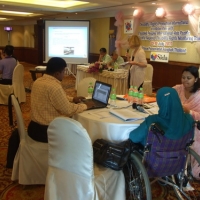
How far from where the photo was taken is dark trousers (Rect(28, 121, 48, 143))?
246 centimetres

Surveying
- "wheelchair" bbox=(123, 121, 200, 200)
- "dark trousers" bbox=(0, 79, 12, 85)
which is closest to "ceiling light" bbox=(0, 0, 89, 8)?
"dark trousers" bbox=(0, 79, 12, 85)

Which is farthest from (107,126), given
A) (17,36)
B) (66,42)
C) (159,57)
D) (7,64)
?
(17,36)

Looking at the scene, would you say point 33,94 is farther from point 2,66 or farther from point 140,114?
point 2,66

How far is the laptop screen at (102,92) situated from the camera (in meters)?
2.73

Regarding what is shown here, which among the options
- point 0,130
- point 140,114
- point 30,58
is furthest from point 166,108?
point 30,58

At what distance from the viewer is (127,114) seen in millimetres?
2436

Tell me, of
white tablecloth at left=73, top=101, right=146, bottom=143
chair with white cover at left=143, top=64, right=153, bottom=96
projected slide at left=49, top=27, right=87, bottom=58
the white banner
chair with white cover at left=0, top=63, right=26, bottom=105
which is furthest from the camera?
projected slide at left=49, top=27, right=87, bottom=58

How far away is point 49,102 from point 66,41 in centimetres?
601

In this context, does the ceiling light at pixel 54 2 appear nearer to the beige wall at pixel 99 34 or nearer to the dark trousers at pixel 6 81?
the beige wall at pixel 99 34

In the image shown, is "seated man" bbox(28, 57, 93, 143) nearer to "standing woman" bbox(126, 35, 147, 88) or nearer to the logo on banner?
"standing woman" bbox(126, 35, 147, 88)

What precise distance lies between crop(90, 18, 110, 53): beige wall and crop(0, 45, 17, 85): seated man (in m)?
4.76

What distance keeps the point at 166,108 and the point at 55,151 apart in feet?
2.72

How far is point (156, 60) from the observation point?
7.52m

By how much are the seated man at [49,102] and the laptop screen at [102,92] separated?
0.30 meters
